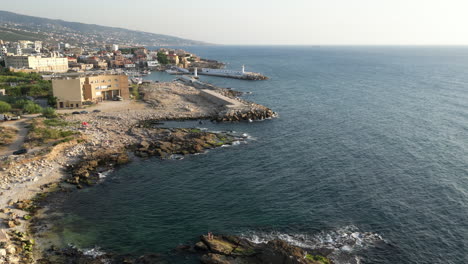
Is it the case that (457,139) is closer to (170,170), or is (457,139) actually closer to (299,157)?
(299,157)

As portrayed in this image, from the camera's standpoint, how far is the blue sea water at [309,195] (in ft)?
88.1

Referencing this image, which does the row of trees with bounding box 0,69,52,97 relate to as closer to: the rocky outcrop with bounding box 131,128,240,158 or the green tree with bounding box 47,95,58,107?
the green tree with bounding box 47,95,58,107

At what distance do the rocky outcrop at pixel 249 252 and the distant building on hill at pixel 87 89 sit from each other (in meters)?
56.8

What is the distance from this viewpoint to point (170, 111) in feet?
231

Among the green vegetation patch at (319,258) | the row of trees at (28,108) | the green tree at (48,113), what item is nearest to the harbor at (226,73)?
the row of trees at (28,108)

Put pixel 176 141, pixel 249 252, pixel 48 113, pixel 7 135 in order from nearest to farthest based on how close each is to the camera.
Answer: pixel 249 252, pixel 7 135, pixel 176 141, pixel 48 113

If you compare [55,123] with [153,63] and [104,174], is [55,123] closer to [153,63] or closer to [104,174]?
[104,174]

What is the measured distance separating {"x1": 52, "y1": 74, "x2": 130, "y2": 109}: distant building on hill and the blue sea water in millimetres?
24358

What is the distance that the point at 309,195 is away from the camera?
114 feet

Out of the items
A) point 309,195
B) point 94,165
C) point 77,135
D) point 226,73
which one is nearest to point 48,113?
point 77,135

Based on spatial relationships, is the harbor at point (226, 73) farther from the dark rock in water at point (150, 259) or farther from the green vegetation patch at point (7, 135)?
the dark rock in water at point (150, 259)

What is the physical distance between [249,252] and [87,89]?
61923 millimetres

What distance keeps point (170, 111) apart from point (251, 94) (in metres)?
33.9

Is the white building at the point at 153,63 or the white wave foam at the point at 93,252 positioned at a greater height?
the white building at the point at 153,63
